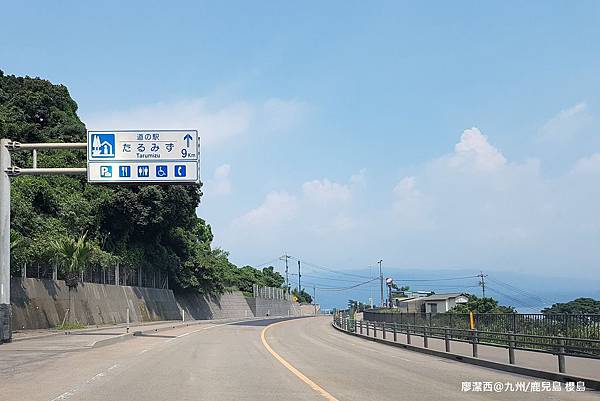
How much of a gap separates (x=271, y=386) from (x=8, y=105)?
196 feet

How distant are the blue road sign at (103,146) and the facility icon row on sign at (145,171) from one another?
555 mm

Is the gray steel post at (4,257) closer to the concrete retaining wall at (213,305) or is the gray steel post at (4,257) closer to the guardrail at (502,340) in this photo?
the guardrail at (502,340)

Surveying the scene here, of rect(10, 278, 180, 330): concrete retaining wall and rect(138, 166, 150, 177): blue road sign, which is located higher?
rect(138, 166, 150, 177): blue road sign

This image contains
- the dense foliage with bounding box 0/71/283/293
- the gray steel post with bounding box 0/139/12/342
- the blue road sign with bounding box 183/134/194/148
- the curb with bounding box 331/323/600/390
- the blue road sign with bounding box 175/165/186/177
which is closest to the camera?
the curb with bounding box 331/323/600/390

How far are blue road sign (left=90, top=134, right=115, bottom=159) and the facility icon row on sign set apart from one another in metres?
0.55

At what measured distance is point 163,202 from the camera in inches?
2569

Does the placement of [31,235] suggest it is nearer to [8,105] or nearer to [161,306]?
[8,105]

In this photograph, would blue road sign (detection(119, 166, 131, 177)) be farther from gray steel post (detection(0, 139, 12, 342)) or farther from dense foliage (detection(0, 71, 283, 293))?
dense foliage (detection(0, 71, 283, 293))

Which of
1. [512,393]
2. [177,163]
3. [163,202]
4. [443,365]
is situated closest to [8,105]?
[163,202]

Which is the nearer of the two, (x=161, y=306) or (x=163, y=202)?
(x=163, y=202)

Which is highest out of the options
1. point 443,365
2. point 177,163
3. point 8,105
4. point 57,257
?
point 8,105

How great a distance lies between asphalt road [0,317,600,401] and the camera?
44.5 ft

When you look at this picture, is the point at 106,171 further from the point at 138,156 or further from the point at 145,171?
the point at 145,171

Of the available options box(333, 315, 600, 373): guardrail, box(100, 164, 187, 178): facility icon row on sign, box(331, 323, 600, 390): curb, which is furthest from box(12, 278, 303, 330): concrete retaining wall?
box(331, 323, 600, 390): curb
